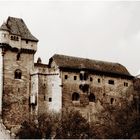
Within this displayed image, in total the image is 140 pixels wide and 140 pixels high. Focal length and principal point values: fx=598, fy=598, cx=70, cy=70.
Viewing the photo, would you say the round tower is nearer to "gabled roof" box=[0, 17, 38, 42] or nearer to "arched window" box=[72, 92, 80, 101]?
"gabled roof" box=[0, 17, 38, 42]

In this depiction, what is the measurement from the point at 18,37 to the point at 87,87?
13.6 meters

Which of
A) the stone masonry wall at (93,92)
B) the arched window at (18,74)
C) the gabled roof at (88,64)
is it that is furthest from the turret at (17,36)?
the stone masonry wall at (93,92)

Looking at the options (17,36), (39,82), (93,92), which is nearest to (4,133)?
(39,82)

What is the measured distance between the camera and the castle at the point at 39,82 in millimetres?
92875

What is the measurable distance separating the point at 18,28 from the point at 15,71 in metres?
7.54

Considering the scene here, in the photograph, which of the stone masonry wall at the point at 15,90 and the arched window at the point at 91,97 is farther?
the arched window at the point at 91,97

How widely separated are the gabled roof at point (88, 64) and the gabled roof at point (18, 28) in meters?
5.28

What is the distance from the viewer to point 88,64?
98.8 metres

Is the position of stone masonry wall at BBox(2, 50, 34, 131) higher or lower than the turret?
lower

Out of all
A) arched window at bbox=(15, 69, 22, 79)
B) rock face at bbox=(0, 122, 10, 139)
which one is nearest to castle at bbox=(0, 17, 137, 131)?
arched window at bbox=(15, 69, 22, 79)

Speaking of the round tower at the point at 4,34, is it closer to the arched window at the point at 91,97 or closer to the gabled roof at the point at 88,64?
the gabled roof at the point at 88,64

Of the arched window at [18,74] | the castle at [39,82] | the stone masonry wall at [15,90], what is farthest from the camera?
the arched window at [18,74]

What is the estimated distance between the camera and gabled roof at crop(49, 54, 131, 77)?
95975 millimetres

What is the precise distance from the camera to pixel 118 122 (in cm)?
9188
